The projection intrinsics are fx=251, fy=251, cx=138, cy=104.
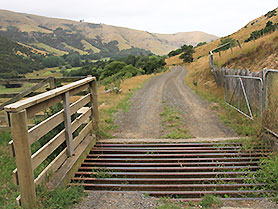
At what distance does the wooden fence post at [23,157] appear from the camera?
2764mm

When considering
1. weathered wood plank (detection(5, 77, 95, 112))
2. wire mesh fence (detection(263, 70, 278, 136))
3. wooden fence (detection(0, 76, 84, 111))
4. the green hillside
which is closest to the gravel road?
wire mesh fence (detection(263, 70, 278, 136))

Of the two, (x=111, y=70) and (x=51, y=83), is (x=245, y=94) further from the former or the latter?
(x=111, y=70)

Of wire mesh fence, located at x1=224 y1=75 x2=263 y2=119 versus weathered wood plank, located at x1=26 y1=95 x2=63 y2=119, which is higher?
weathered wood plank, located at x1=26 y1=95 x2=63 y2=119

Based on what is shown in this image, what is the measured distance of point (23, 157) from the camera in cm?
283

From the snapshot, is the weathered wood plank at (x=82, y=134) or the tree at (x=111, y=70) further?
the tree at (x=111, y=70)

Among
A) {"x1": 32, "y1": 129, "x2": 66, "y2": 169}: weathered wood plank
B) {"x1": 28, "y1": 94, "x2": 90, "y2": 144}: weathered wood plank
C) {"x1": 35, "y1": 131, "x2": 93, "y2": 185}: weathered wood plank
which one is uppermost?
{"x1": 28, "y1": 94, "x2": 90, "y2": 144}: weathered wood plank

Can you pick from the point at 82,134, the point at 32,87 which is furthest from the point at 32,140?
the point at 32,87

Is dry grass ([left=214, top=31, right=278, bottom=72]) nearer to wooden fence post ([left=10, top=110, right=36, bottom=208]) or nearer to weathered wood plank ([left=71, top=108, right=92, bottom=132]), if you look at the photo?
weathered wood plank ([left=71, top=108, right=92, bottom=132])

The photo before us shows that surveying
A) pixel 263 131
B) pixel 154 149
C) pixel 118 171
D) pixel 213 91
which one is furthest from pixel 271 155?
pixel 213 91

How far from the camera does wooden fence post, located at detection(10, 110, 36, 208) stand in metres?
2.76

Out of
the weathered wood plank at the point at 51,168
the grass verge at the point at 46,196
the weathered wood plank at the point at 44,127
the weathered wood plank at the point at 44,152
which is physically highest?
the weathered wood plank at the point at 44,127

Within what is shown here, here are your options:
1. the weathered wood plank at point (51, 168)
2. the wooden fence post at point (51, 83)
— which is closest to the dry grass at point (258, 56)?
the wooden fence post at point (51, 83)

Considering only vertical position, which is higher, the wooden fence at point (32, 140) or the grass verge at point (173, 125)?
the wooden fence at point (32, 140)

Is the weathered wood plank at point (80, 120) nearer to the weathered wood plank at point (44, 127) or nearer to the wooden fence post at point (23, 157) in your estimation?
the weathered wood plank at point (44, 127)
